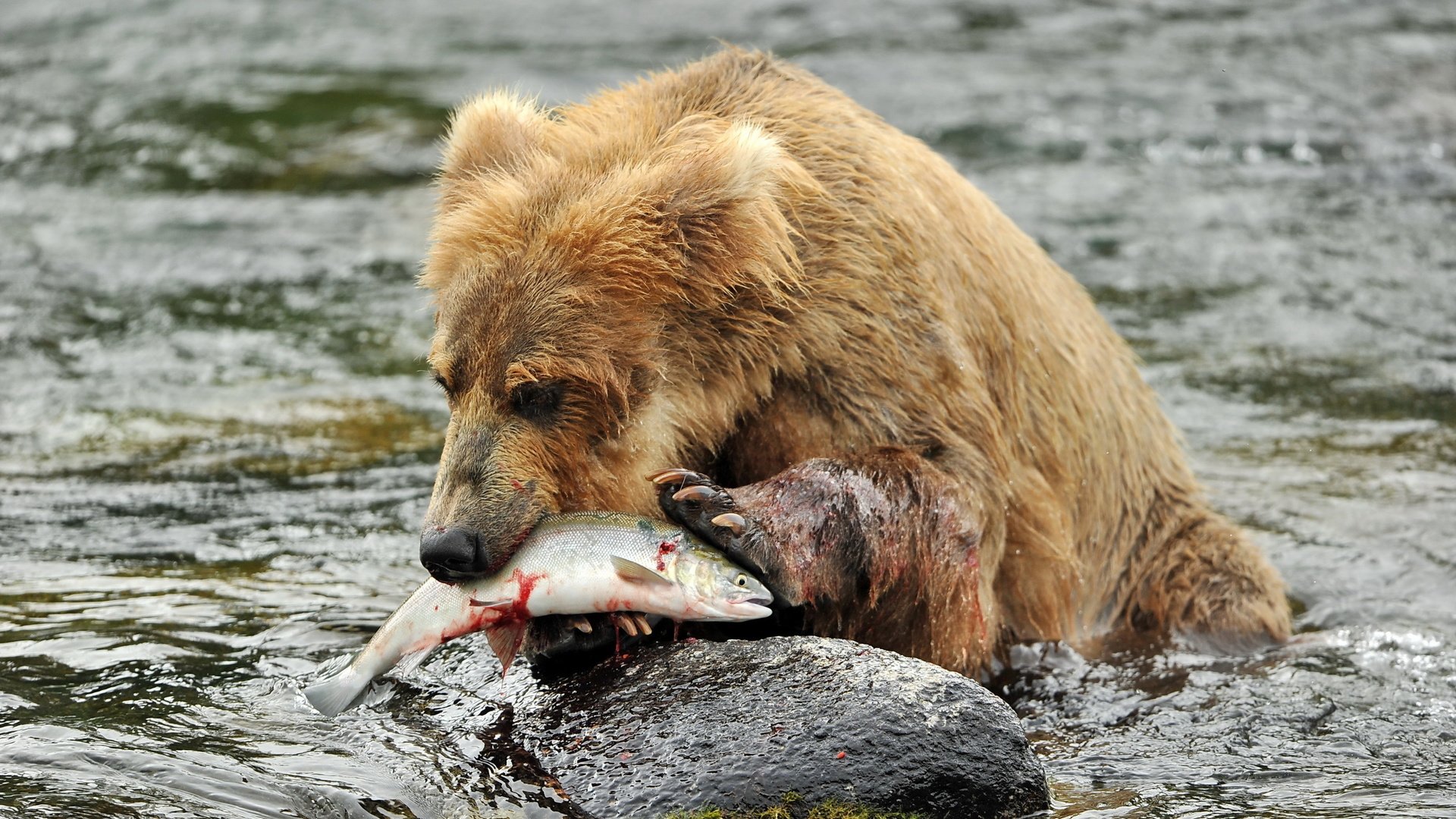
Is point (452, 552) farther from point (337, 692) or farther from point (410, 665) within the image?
point (410, 665)

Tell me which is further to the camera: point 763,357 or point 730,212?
point 763,357

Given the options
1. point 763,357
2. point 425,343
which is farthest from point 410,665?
point 425,343

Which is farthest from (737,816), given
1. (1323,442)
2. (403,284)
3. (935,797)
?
(403,284)

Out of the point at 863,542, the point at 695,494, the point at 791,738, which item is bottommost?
the point at 791,738

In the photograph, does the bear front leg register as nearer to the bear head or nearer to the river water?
the bear head

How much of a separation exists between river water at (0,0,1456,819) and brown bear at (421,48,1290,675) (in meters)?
0.72

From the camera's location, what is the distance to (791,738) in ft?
15.4

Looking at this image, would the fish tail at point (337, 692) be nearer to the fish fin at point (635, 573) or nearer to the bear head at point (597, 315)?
the bear head at point (597, 315)

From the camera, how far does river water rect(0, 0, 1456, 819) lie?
5.41 m

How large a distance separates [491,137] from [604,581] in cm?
164

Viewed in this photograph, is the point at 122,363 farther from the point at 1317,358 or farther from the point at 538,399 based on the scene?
the point at 1317,358

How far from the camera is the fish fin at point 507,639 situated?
518cm

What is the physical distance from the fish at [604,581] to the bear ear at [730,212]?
0.82 meters

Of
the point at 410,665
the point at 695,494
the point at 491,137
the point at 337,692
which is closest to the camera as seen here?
the point at 695,494
